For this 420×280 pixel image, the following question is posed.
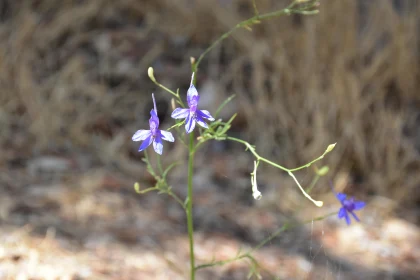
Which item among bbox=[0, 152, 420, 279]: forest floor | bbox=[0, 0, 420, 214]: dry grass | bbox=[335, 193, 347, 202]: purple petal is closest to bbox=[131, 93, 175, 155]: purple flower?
bbox=[335, 193, 347, 202]: purple petal

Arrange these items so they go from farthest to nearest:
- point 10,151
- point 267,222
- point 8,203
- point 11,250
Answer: point 10,151, point 267,222, point 8,203, point 11,250

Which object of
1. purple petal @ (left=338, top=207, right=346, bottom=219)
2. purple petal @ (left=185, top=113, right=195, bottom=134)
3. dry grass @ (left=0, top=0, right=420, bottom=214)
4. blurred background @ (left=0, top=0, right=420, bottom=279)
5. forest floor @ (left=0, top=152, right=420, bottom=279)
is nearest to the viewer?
purple petal @ (left=185, top=113, right=195, bottom=134)

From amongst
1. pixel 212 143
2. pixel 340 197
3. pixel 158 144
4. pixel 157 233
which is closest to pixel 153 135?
pixel 158 144

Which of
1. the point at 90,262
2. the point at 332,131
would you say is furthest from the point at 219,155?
the point at 90,262

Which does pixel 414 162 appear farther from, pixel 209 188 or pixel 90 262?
pixel 90 262

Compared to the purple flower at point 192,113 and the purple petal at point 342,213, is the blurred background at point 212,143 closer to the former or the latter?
the purple petal at point 342,213

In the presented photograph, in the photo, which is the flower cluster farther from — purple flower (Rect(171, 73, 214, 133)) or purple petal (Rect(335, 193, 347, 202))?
purple petal (Rect(335, 193, 347, 202))

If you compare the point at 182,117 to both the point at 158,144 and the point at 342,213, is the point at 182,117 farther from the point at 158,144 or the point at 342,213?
the point at 342,213

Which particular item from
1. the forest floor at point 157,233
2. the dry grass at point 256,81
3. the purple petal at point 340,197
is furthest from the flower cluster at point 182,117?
the dry grass at point 256,81
